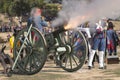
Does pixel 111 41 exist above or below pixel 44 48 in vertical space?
below

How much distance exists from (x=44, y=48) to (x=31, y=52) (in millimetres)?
477

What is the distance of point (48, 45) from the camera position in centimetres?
1152

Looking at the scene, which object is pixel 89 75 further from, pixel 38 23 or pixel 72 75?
pixel 38 23

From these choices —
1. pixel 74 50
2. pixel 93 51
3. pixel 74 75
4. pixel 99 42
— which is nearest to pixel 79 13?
pixel 74 50

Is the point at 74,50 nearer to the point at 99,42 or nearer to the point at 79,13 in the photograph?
the point at 79,13

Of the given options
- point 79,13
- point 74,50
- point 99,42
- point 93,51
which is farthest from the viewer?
point 93,51

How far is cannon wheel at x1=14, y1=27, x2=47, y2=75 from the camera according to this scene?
11258mm

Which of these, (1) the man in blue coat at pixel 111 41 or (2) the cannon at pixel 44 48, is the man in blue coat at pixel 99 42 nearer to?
(2) the cannon at pixel 44 48

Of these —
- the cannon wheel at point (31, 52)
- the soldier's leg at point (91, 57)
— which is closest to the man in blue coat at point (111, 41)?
the soldier's leg at point (91, 57)

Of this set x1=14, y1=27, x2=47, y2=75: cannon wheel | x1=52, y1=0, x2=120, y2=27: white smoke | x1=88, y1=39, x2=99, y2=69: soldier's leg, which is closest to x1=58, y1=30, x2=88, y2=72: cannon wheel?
x1=52, y1=0, x2=120, y2=27: white smoke

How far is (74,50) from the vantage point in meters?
12.2

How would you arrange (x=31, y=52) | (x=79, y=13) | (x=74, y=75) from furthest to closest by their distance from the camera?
(x=74, y=75)
(x=79, y=13)
(x=31, y=52)

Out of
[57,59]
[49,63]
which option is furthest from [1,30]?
[57,59]

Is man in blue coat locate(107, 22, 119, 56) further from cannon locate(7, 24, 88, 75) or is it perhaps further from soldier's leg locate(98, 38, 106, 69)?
cannon locate(7, 24, 88, 75)
